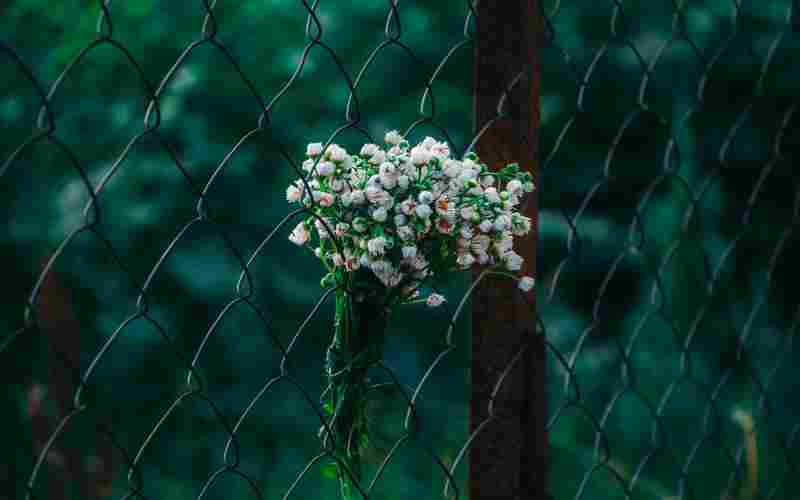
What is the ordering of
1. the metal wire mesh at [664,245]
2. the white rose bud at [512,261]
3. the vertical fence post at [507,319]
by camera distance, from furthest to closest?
the metal wire mesh at [664,245]
the vertical fence post at [507,319]
the white rose bud at [512,261]

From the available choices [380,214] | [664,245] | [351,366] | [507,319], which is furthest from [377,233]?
[664,245]

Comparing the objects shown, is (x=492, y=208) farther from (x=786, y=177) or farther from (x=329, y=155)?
(x=786, y=177)

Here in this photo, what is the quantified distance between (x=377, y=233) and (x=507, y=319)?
292 millimetres

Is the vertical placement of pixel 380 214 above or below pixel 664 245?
below

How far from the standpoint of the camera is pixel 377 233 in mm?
1114

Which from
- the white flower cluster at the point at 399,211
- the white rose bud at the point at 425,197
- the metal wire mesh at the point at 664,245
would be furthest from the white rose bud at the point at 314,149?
the metal wire mesh at the point at 664,245

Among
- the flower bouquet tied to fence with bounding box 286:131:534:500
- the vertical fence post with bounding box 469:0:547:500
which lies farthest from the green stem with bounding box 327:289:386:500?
the vertical fence post with bounding box 469:0:547:500

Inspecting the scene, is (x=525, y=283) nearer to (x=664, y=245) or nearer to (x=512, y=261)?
(x=512, y=261)

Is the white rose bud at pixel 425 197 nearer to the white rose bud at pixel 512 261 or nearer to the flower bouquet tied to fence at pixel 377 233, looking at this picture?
the flower bouquet tied to fence at pixel 377 233

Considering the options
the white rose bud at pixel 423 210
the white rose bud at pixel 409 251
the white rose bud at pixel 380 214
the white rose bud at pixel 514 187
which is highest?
the white rose bud at pixel 514 187

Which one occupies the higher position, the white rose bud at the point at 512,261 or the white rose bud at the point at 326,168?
the white rose bud at the point at 326,168

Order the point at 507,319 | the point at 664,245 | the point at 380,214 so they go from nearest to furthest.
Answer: the point at 380,214 → the point at 507,319 → the point at 664,245

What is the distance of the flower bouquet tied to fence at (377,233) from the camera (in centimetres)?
112

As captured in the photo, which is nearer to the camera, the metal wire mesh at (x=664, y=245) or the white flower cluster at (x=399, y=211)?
the white flower cluster at (x=399, y=211)
